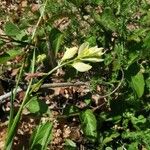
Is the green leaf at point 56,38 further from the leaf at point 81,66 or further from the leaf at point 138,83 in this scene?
the leaf at point 81,66

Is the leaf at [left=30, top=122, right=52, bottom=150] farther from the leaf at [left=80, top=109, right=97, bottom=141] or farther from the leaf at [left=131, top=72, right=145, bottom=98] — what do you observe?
the leaf at [left=131, top=72, right=145, bottom=98]

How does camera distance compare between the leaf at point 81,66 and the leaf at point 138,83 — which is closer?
the leaf at point 81,66

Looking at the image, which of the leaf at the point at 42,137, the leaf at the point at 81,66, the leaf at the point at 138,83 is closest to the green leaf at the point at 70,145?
the leaf at the point at 42,137

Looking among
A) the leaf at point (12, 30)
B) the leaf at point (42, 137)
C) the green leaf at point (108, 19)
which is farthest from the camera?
the leaf at point (12, 30)

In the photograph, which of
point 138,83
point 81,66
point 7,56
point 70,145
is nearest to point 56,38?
point 7,56

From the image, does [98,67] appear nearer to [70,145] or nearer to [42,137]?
[70,145]

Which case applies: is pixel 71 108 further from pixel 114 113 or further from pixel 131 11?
pixel 131 11

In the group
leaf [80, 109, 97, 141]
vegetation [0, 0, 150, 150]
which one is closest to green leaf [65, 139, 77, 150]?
vegetation [0, 0, 150, 150]
